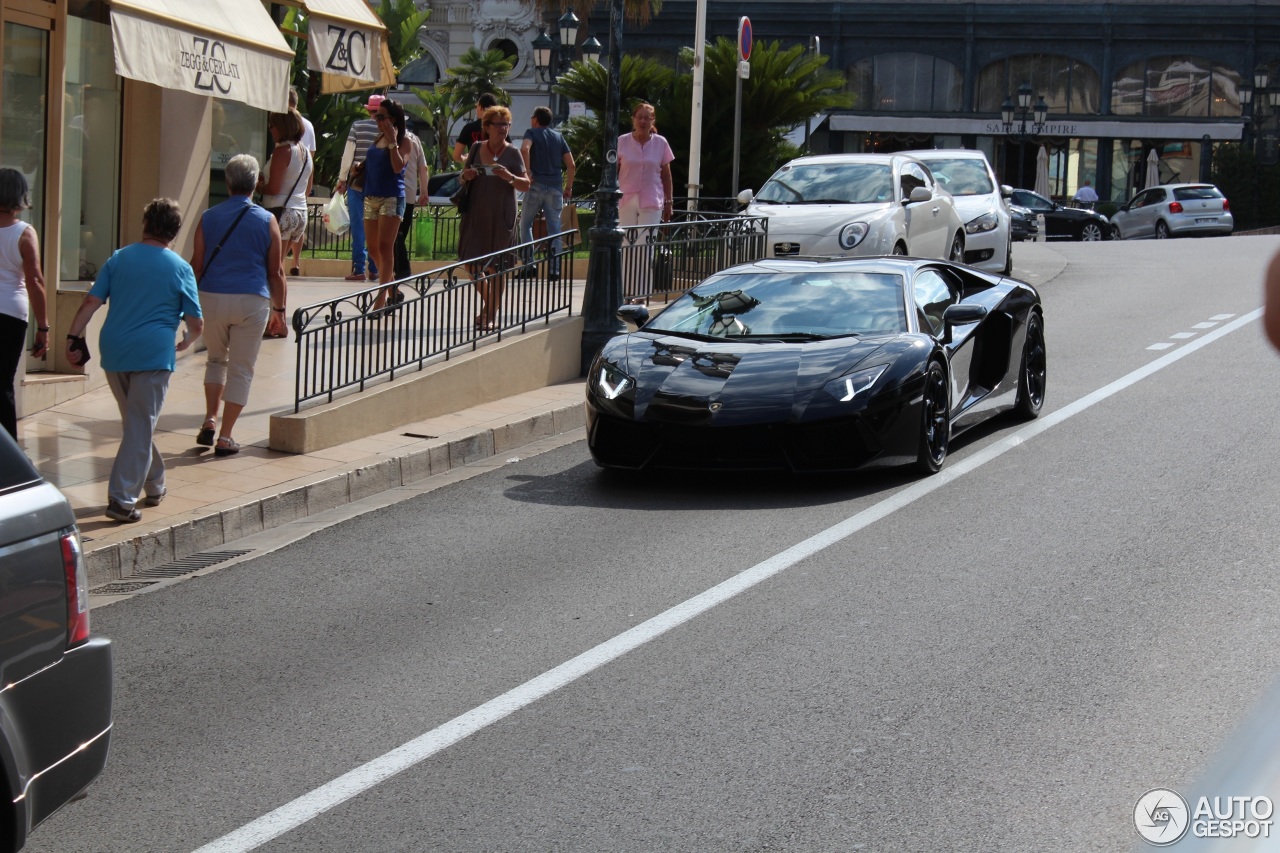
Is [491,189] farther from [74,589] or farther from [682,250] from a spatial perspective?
[74,589]

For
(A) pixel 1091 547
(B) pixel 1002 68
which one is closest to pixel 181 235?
(A) pixel 1091 547

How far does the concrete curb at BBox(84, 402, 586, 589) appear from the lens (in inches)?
321

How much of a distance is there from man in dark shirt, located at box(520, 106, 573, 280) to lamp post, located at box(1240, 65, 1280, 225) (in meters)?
40.4

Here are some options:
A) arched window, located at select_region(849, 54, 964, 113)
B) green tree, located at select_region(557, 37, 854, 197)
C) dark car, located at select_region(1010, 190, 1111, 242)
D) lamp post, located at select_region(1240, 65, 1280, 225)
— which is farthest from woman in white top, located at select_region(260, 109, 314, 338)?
lamp post, located at select_region(1240, 65, 1280, 225)

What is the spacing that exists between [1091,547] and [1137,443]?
114 inches

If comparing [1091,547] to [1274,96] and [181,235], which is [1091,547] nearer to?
[181,235]

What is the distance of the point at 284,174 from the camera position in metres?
14.3

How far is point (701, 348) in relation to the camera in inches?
400

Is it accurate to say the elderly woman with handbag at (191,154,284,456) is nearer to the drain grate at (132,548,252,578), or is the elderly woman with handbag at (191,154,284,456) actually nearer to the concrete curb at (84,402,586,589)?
the concrete curb at (84,402,586,589)

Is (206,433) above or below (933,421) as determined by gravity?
below

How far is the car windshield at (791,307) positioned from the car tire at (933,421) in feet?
1.55

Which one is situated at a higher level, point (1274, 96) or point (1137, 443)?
point (1274, 96)

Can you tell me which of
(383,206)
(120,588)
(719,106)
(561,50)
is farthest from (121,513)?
(561,50)

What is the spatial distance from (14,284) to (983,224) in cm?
1374
